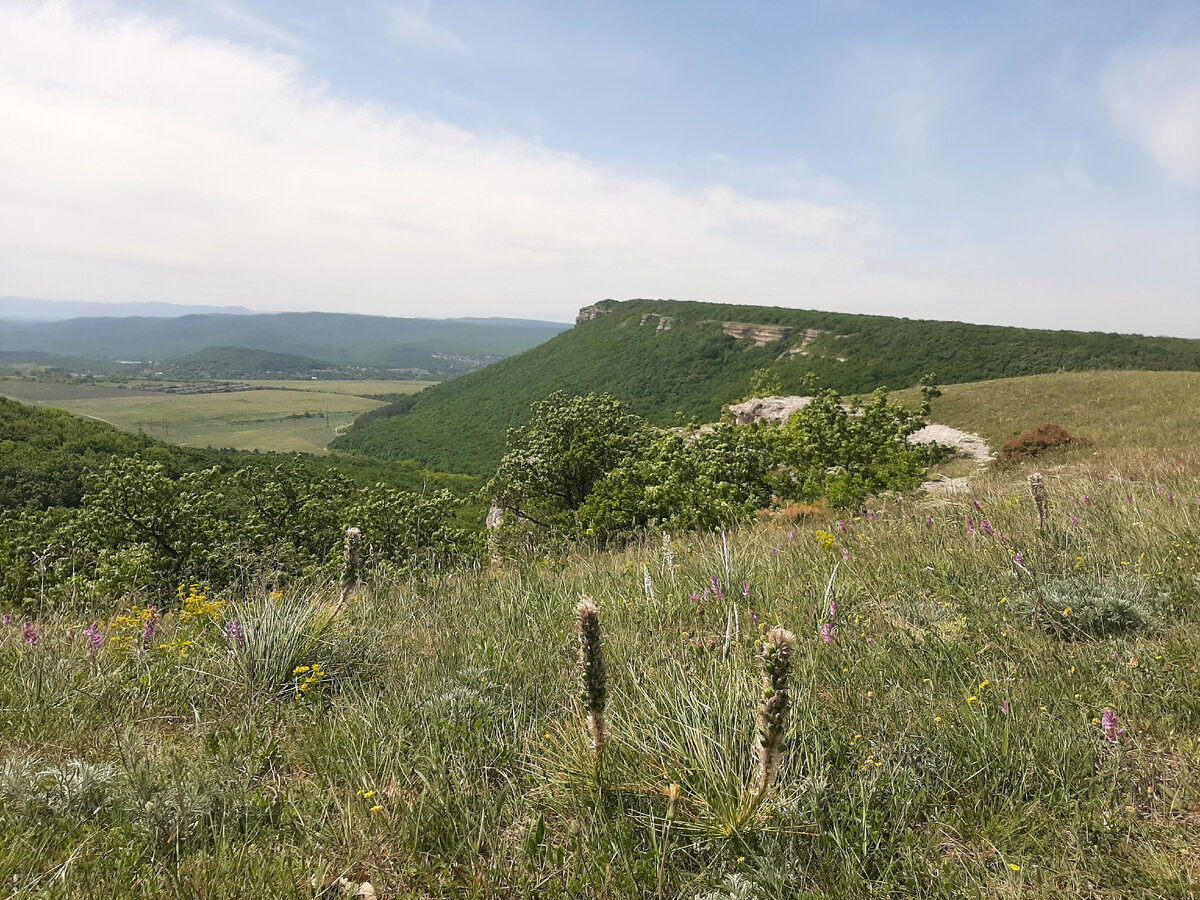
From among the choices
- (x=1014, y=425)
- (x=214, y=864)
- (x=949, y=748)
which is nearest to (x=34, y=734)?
(x=214, y=864)

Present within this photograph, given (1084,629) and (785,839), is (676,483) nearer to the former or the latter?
(1084,629)

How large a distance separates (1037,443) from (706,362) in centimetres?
10306

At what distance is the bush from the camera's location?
23.4m

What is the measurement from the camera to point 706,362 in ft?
411

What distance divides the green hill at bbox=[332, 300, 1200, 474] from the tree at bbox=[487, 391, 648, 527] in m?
48.7

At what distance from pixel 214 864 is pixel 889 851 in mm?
2329

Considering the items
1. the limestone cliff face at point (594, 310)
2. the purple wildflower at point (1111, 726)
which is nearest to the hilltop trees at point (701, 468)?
the purple wildflower at point (1111, 726)

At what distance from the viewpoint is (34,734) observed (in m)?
3.03

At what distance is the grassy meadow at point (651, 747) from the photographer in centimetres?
199

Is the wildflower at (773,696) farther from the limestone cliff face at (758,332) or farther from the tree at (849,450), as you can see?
the limestone cliff face at (758,332)

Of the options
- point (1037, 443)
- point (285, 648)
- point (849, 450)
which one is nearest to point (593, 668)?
point (285, 648)

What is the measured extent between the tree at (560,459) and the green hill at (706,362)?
48744 millimetres

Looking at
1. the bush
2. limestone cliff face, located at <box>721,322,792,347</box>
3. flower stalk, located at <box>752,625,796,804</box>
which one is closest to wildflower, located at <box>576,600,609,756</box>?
flower stalk, located at <box>752,625,796,804</box>

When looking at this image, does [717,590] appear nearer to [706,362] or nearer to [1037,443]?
[1037,443]
